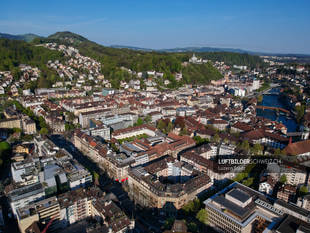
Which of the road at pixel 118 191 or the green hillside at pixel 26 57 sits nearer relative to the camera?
the road at pixel 118 191

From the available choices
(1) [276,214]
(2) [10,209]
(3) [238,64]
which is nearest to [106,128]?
(2) [10,209]

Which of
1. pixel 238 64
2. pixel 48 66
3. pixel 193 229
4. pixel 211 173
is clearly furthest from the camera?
pixel 238 64

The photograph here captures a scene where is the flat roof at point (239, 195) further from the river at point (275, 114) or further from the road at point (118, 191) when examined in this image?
the river at point (275, 114)

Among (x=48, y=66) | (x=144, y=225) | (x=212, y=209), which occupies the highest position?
(x=48, y=66)

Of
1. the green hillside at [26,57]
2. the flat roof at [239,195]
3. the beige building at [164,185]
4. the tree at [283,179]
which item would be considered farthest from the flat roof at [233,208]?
the green hillside at [26,57]

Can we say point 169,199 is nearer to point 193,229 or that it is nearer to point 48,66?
point 193,229

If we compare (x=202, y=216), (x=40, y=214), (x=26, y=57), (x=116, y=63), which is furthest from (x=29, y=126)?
(x=26, y=57)
